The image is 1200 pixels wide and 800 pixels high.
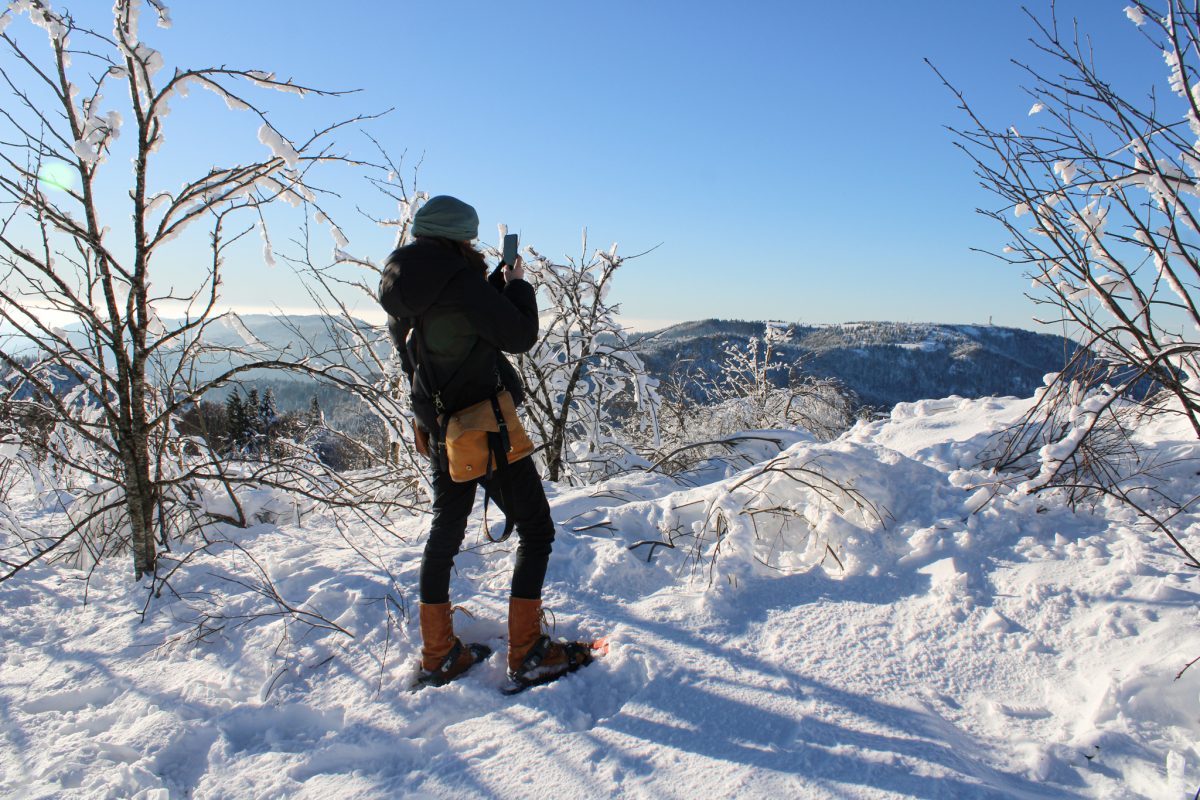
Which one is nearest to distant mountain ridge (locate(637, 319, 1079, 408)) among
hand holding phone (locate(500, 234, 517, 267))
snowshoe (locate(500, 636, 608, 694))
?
hand holding phone (locate(500, 234, 517, 267))

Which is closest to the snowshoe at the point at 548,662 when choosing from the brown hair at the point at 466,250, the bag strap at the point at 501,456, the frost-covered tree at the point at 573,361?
the bag strap at the point at 501,456

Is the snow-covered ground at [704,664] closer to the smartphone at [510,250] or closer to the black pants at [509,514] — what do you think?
the black pants at [509,514]

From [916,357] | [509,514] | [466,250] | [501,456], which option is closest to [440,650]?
[509,514]

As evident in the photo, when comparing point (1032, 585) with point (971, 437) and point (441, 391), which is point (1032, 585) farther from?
point (441, 391)

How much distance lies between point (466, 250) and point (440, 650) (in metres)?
1.45

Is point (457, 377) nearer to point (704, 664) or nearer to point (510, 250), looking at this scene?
point (510, 250)

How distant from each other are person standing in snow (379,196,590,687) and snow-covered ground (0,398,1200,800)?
139 mm

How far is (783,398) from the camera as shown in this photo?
15.9 metres

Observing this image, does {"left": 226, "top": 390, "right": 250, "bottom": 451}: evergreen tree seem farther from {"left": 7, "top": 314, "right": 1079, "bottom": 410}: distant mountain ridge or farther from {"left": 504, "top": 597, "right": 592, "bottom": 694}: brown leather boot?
{"left": 7, "top": 314, "right": 1079, "bottom": 410}: distant mountain ridge

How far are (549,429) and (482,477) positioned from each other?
4.47 metres

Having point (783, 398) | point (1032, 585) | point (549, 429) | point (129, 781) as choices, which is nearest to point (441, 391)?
point (129, 781)

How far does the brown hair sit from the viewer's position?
2160mm

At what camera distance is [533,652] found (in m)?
2.15

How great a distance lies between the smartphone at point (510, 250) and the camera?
229cm
